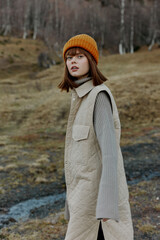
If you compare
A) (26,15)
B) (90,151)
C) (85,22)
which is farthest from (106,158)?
(26,15)

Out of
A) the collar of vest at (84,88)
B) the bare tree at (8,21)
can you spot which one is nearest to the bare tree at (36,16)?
the bare tree at (8,21)

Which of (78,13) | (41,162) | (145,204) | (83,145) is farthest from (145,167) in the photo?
(78,13)

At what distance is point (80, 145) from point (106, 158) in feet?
0.96

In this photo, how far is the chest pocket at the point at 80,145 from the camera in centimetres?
169

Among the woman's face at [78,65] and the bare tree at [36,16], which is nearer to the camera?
Result: the woman's face at [78,65]

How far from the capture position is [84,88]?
1.78 m

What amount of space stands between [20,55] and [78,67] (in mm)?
41461

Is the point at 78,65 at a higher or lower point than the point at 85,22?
lower

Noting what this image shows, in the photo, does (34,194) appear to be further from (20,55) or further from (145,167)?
(20,55)

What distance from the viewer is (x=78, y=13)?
46.3m

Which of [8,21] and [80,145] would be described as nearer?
[80,145]

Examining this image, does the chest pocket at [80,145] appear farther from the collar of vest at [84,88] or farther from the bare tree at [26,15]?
the bare tree at [26,15]

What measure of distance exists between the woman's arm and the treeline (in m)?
37.0

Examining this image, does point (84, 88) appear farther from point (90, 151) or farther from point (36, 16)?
point (36, 16)
